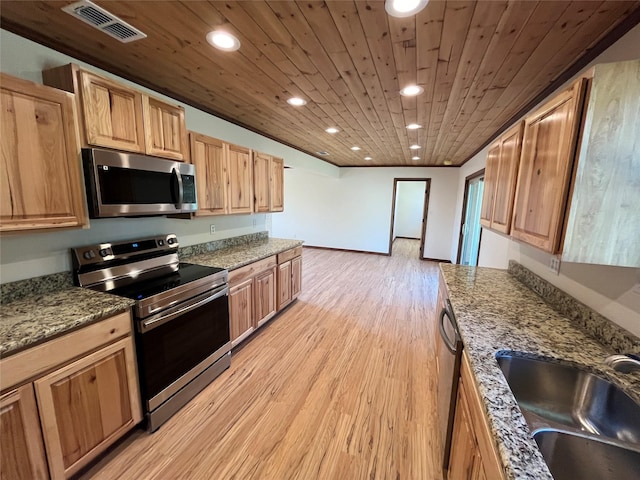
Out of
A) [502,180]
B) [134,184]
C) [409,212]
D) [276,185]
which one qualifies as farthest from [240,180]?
[409,212]

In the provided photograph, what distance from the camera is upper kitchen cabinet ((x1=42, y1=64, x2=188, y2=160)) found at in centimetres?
158

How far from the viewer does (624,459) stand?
873 mm

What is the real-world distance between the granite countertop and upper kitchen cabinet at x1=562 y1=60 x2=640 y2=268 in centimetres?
230

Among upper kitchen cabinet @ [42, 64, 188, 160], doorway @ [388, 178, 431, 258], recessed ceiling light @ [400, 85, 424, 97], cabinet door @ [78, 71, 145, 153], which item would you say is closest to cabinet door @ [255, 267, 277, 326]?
upper kitchen cabinet @ [42, 64, 188, 160]

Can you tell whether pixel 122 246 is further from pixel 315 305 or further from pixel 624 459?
pixel 624 459

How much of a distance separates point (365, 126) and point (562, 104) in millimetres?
2357

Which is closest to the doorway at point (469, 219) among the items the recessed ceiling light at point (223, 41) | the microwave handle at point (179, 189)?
the recessed ceiling light at point (223, 41)

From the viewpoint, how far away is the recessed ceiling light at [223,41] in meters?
1.52

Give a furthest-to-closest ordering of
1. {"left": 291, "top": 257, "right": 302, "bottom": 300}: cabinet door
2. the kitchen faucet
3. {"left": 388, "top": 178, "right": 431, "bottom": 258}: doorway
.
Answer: {"left": 388, "top": 178, "right": 431, "bottom": 258}: doorway → {"left": 291, "top": 257, "right": 302, "bottom": 300}: cabinet door → the kitchen faucet

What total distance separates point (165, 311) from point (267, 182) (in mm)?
2135

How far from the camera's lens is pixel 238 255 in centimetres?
291

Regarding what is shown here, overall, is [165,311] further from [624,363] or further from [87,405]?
[624,363]

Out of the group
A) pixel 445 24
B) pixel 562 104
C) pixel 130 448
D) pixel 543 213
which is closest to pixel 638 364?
pixel 543 213

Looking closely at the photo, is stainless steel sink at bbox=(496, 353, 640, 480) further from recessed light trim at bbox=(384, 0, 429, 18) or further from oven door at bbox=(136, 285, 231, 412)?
oven door at bbox=(136, 285, 231, 412)
